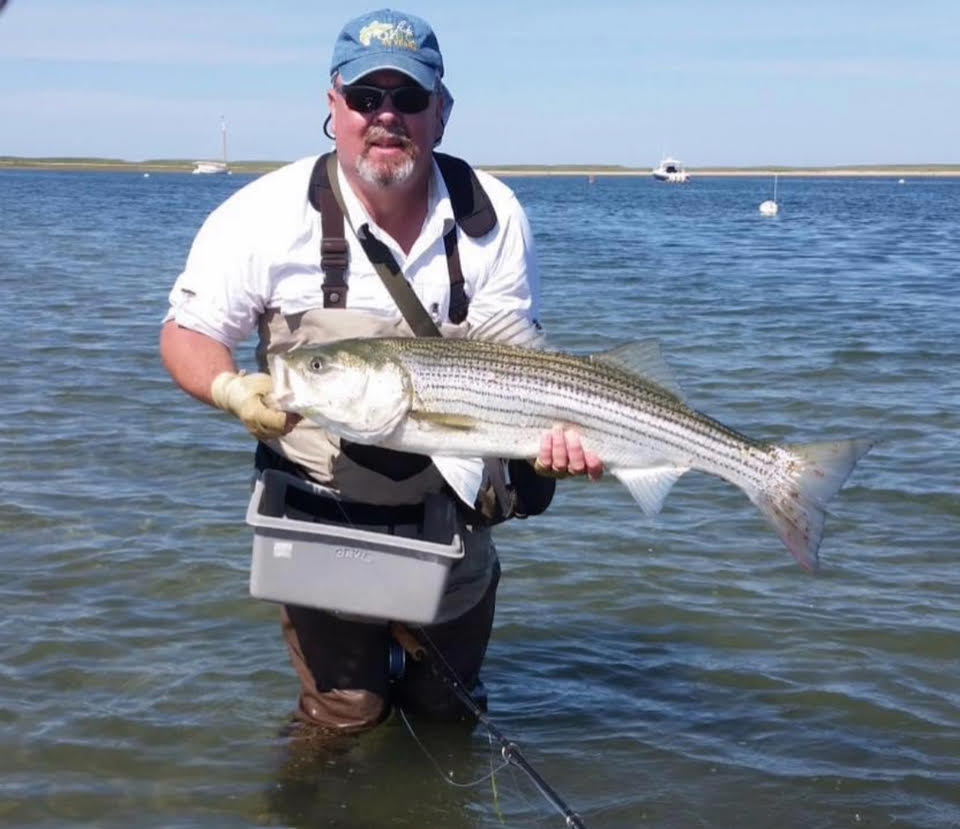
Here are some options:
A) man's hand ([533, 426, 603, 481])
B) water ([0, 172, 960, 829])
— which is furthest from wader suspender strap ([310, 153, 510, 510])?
water ([0, 172, 960, 829])

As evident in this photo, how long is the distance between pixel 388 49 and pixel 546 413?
4.90 ft

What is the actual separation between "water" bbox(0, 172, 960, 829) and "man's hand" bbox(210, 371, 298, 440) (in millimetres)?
1988

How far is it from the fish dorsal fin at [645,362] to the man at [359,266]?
375 mm

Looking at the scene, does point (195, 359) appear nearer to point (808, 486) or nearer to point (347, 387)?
point (347, 387)

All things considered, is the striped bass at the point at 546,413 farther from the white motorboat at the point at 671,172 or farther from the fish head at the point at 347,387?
the white motorboat at the point at 671,172

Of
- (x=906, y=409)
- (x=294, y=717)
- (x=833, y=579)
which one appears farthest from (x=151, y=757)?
(x=906, y=409)

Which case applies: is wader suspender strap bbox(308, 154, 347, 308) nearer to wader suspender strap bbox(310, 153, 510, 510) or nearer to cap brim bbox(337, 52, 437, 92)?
wader suspender strap bbox(310, 153, 510, 510)

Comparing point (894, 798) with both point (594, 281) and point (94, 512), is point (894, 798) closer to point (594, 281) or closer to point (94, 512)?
point (94, 512)

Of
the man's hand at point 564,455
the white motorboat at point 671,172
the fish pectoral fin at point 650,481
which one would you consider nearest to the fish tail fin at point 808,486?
the fish pectoral fin at point 650,481

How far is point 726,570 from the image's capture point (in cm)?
904

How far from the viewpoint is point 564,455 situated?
192 inches

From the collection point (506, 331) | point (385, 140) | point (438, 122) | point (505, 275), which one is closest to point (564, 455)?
point (506, 331)

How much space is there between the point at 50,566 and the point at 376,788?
376 cm

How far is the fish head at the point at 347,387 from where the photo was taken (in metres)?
4.64
